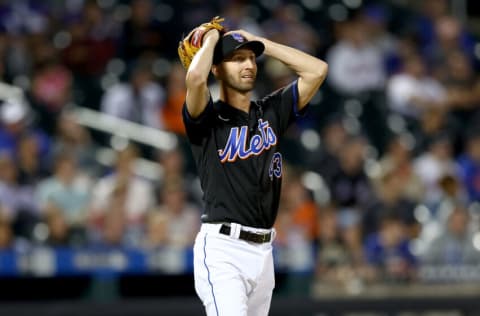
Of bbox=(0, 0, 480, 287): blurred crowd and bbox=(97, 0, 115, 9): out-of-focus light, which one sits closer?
bbox=(0, 0, 480, 287): blurred crowd

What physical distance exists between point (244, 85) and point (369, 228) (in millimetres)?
4670

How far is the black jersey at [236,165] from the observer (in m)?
4.88

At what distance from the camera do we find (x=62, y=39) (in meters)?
11.5

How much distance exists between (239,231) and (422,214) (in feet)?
17.4

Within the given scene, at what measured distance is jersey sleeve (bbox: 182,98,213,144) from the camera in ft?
16.0

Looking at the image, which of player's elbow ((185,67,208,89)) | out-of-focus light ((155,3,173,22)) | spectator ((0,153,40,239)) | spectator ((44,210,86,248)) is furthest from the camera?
out-of-focus light ((155,3,173,22))

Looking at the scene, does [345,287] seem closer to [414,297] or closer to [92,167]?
[414,297]

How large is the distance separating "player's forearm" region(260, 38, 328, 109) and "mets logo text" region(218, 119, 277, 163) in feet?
1.10

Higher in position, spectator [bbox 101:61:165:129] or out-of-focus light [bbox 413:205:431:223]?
spectator [bbox 101:61:165:129]

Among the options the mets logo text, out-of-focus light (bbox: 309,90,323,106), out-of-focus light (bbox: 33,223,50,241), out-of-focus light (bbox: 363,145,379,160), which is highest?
out-of-focus light (bbox: 309,90,323,106)

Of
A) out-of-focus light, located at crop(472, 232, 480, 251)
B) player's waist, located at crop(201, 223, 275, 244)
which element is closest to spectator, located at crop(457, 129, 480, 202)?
out-of-focus light, located at crop(472, 232, 480, 251)

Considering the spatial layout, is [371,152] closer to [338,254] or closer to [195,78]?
[338,254]

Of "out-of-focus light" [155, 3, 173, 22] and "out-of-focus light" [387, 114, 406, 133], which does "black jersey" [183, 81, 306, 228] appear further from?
"out-of-focus light" [155, 3, 173, 22]

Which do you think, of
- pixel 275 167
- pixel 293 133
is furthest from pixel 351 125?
pixel 275 167
